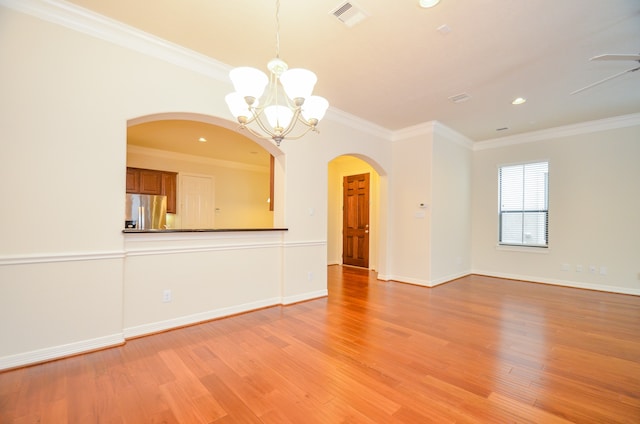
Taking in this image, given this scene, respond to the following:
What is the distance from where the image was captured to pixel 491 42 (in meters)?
2.74

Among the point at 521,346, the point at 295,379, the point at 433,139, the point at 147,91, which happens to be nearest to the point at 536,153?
the point at 433,139

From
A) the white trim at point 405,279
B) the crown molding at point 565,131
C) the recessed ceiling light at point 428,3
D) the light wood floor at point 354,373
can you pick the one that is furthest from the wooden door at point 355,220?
the recessed ceiling light at point 428,3

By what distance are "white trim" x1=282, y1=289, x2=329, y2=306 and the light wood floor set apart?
28 centimetres

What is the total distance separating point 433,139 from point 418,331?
3528mm

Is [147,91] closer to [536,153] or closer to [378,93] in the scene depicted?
[378,93]

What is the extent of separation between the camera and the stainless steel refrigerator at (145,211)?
19.2ft

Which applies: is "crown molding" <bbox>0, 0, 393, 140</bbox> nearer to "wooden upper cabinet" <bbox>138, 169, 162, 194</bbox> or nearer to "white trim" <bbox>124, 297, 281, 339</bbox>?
"white trim" <bbox>124, 297, 281, 339</bbox>

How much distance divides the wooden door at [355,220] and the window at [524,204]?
2924mm

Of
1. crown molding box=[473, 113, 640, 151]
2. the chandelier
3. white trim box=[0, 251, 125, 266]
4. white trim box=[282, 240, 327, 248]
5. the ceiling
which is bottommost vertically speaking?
white trim box=[282, 240, 327, 248]

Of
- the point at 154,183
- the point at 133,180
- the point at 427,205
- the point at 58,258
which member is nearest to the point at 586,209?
the point at 427,205

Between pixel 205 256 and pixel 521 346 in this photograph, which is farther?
pixel 205 256

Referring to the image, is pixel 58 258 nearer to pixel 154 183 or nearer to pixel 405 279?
pixel 154 183

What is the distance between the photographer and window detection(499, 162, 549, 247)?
560 cm

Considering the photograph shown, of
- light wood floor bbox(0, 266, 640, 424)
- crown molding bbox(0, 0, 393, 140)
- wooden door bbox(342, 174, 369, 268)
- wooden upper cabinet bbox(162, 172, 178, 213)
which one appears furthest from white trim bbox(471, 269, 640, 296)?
wooden upper cabinet bbox(162, 172, 178, 213)
